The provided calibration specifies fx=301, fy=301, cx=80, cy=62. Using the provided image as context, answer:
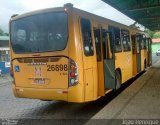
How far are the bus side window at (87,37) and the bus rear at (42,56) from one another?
57cm

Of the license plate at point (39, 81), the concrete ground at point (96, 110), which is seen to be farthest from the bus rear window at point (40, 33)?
the concrete ground at point (96, 110)

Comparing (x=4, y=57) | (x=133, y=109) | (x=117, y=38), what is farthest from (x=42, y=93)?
(x=4, y=57)

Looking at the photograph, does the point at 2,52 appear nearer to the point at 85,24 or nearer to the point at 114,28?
the point at 114,28

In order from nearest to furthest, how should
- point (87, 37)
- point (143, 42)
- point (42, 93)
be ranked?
1. point (42, 93)
2. point (87, 37)
3. point (143, 42)

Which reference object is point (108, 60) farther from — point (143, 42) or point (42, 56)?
point (143, 42)

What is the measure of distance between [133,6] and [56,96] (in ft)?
38.2

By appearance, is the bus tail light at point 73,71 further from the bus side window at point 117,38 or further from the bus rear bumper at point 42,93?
the bus side window at point 117,38

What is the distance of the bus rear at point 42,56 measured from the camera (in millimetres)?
7910

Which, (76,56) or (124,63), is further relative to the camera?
(124,63)

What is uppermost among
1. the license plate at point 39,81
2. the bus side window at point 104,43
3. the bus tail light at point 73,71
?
the bus side window at point 104,43

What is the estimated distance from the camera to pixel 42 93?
8219mm

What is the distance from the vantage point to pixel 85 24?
8.43m

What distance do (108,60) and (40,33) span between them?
8.06ft

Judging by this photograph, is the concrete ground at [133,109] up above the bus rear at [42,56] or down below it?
below
